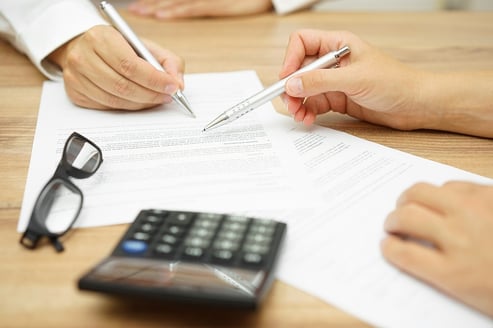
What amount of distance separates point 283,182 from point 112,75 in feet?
1.06

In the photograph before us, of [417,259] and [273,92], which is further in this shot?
[273,92]

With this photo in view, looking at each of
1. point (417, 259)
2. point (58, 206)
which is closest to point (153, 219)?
point (58, 206)

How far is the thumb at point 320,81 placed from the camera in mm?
662

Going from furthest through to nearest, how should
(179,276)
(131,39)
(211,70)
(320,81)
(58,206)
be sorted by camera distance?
(211,70) < (131,39) < (320,81) < (58,206) < (179,276)

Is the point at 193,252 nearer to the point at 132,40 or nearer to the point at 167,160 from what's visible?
the point at 167,160

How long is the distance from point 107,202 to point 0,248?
0.11 m

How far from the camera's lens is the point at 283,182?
569 millimetres

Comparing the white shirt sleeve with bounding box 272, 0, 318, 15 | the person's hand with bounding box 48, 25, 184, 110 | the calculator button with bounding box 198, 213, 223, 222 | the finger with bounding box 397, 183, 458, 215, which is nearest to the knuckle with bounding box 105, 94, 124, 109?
the person's hand with bounding box 48, 25, 184, 110

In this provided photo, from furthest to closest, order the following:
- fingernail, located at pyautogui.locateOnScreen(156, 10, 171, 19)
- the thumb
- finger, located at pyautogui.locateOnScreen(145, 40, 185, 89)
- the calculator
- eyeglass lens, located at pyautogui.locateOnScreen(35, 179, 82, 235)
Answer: fingernail, located at pyautogui.locateOnScreen(156, 10, 171, 19)
finger, located at pyautogui.locateOnScreen(145, 40, 185, 89)
the thumb
eyeglass lens, located at pyautogui.locateOnScreen(35, 179, 82, 235)
the calculator

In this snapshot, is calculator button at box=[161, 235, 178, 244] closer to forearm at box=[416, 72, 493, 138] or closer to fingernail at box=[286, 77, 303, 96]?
fingernail at box=[286, 77, 303, 96]

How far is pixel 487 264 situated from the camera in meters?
0.41

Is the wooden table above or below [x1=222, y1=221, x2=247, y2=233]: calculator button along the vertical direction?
below

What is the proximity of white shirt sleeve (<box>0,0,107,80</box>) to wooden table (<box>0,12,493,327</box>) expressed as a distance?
0.14 ft

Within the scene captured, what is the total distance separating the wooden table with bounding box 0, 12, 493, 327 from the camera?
41 cm
